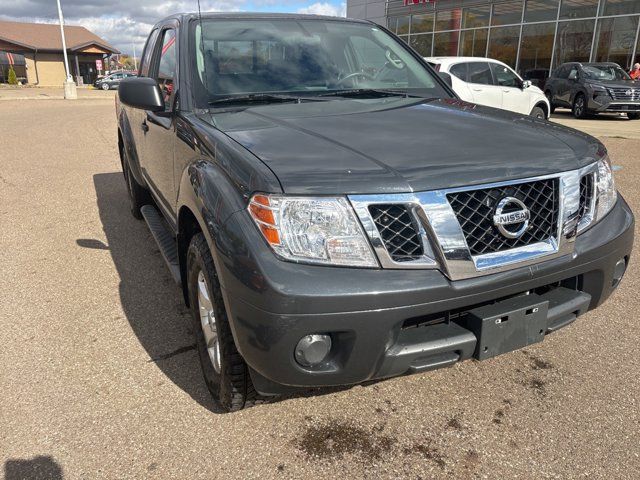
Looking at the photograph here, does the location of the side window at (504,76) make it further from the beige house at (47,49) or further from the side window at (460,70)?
the beige house at (47,49)

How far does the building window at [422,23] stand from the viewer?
88.2 feet

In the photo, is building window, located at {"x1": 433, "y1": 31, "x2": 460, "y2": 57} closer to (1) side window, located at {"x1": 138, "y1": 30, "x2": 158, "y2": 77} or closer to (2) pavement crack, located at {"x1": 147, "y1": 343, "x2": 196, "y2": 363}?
(1) side window, located at {"x1": 138, "y1": 30, "x2": 158, "y2": 77}

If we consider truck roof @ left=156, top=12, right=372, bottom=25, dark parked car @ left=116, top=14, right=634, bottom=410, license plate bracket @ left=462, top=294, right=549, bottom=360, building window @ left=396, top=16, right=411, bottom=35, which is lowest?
license plate bracket @ left=462, top=294, right=549, bottom=360

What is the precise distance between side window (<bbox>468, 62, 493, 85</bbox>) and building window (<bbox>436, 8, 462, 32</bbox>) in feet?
53.0

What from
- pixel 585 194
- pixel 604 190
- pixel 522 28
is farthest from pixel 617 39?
pixel 585 194

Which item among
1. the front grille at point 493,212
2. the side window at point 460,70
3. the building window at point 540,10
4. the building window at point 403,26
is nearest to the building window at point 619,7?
the building window at point 540,10

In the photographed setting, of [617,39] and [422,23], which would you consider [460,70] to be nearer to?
[617,39]

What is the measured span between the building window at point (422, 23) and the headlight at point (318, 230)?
90.8 feet

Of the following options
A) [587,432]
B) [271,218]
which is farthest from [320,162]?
[587,432]

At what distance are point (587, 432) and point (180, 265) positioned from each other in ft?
6.90

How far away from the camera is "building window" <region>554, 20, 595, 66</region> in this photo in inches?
835

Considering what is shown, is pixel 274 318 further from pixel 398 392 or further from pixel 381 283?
pixel 398 392

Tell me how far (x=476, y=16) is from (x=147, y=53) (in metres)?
24.0

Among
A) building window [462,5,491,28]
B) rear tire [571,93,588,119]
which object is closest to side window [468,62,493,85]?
rear tire [571,93,588,119]
